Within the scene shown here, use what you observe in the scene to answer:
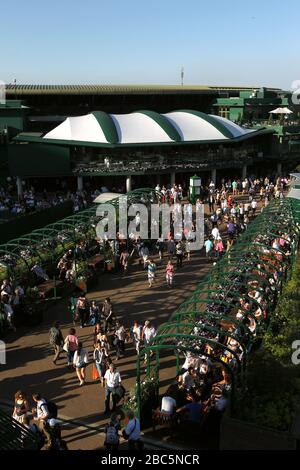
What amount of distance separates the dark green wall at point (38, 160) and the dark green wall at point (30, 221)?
19.2ft

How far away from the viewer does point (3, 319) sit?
1594cm

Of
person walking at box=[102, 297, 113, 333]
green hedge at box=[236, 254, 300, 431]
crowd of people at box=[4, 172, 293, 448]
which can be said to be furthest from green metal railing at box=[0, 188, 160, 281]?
green hedge at box=[236, 254, 300, 431]

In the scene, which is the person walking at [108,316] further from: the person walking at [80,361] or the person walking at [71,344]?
the person walking at [80,361]

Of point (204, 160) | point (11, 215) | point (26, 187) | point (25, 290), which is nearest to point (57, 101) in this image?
point (26, 187)

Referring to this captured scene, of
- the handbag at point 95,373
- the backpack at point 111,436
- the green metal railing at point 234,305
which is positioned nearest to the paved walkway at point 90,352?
the handbag at point 95,373

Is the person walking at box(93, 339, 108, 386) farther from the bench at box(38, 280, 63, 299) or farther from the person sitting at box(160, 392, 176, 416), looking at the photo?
the bench at box(38, 280, 63, 299)

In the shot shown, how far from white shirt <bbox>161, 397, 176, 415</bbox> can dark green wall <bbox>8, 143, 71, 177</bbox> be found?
28.7 meters

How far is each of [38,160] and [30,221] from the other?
968 centimetres

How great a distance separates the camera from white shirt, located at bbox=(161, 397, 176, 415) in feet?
36.0

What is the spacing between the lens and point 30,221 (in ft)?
96.0

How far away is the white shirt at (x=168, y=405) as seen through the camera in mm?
10969

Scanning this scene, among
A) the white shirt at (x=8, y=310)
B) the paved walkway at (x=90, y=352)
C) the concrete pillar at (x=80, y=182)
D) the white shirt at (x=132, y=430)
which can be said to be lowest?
the paved walkway at (x=90, y=352)

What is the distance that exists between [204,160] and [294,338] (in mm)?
29650
